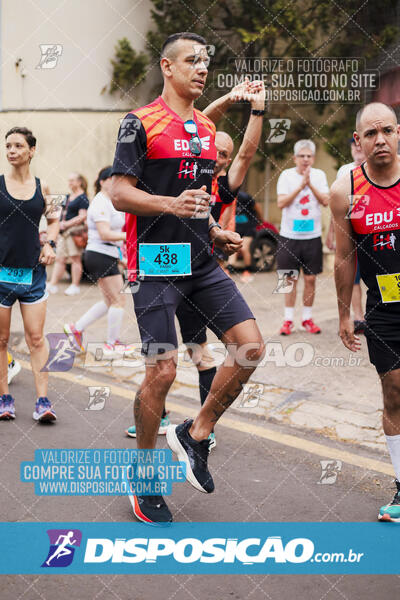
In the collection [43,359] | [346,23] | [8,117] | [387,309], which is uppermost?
[346,23]

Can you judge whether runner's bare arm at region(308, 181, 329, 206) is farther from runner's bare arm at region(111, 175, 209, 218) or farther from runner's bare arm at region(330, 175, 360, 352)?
runner's bare arm at region(111, 175, 209, 218)

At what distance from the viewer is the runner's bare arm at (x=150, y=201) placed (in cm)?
340

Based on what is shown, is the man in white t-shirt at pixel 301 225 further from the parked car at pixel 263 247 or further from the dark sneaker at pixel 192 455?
the parked car at pixel 263 247

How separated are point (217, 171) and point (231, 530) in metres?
2.38

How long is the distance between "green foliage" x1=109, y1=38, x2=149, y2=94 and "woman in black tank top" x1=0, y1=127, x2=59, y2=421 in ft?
35.8

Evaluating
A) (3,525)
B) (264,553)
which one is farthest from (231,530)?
(3,525)

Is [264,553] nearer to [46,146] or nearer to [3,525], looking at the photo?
[3,525]

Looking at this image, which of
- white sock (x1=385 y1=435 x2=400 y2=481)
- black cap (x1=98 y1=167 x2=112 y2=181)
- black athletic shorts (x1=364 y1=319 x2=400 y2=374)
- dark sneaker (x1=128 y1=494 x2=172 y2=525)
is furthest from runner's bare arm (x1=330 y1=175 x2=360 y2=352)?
black cap (x1=98 y1=167 x2=112 y2=181)

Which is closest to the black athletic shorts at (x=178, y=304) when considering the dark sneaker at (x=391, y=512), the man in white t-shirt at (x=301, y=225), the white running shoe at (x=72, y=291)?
the dark sneaker at (x=391, y=512)

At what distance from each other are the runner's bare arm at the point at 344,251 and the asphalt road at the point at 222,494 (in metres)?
0.87

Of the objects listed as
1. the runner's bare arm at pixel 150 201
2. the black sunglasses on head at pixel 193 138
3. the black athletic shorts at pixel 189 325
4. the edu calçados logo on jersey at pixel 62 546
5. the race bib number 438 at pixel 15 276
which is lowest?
the edu calçados logo on jersey at pixel 62 546

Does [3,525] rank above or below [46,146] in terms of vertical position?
below

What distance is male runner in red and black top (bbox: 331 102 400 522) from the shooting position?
11.8 ft

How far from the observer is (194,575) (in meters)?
3.23
